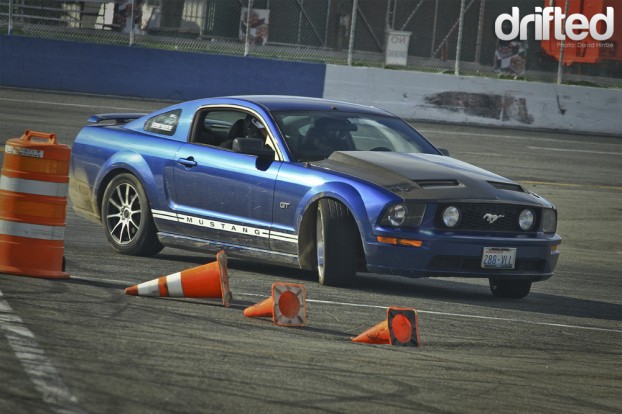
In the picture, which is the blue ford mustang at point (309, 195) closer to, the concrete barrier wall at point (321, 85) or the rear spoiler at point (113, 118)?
the rear spoiler at point (113, 118)

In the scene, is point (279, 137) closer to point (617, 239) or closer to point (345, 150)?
point (345, 150)

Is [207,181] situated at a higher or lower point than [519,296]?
higher

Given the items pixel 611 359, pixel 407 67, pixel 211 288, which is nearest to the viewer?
pixel 611 359

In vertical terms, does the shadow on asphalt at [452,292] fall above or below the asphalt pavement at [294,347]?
below

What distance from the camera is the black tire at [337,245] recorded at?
8.72 meters

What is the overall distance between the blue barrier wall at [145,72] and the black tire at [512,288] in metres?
15.9

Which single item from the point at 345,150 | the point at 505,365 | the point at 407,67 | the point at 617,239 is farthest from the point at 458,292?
the point at 407,67

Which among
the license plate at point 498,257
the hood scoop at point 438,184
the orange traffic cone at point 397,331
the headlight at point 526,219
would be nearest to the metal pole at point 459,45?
the headlight at point 526,219

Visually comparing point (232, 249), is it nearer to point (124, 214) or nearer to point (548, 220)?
point (124, 214)

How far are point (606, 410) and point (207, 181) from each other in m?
4.63

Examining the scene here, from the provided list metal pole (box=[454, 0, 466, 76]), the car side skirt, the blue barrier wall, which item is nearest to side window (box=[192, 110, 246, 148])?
the car side skirt

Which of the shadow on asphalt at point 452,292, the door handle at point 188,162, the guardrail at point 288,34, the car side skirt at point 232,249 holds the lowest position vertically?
the shadow on asphalt at point 452,292

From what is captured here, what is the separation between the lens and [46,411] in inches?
189

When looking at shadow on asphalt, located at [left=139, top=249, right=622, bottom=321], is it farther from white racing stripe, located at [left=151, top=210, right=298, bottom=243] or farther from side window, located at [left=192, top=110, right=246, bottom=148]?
side window, located at [left=192, top=110, right=246, bottom=148]
